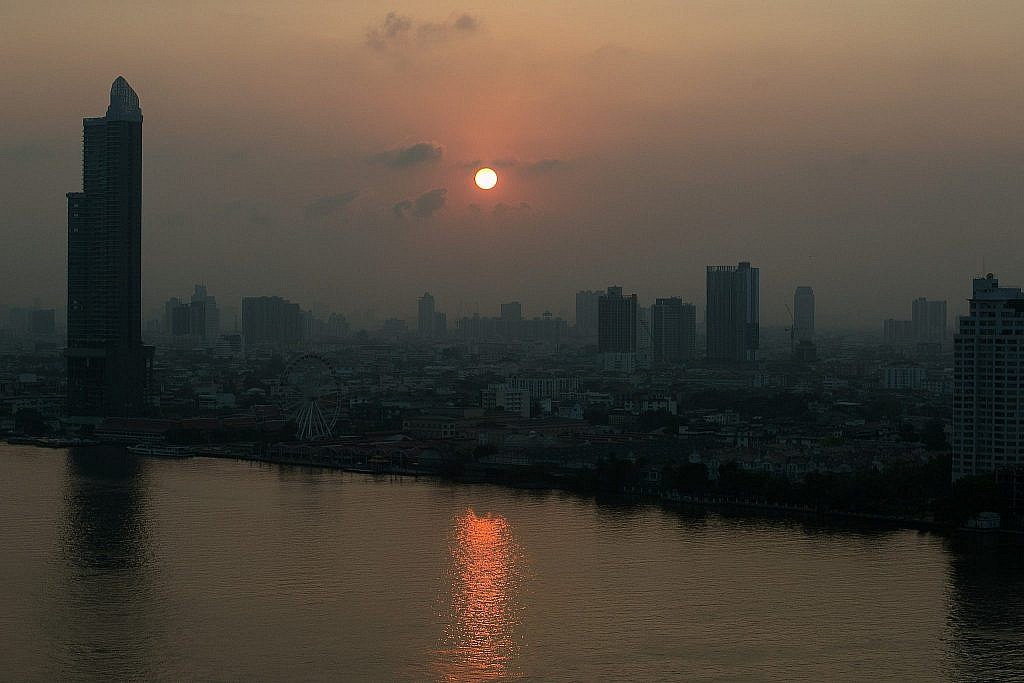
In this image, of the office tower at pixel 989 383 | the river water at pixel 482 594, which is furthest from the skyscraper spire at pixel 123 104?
the office tower at pixel 989 383

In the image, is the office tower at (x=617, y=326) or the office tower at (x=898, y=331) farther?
the office tower at (x=898, y=331)

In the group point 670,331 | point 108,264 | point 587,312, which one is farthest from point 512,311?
point 108,264

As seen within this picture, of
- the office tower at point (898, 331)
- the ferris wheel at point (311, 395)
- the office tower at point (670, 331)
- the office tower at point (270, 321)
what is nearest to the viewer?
the ferris wheel at point (311, 395)

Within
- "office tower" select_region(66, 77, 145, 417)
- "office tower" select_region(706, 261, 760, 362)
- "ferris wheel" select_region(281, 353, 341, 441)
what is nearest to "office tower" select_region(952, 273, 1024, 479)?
"ferris wheel" select_region(281, 353, 341, 441)

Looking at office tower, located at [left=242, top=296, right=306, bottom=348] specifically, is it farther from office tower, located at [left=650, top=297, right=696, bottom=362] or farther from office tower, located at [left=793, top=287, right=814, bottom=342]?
office tower, located at [left=793, top=287, right=814, bottom=342]

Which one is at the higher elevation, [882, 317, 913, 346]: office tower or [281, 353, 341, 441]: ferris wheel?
[882, 317, 913, 346]: office tower

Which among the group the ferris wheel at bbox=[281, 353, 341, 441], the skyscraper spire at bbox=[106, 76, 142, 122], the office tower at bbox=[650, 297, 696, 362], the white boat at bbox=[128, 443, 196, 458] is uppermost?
the skyscraper spire at bbox=[106, 76, 142, 122]

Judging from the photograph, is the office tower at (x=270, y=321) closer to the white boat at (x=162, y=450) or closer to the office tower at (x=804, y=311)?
the office tower at (x=804, y=311)

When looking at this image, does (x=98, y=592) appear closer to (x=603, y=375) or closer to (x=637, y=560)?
(x=637, y=560)
